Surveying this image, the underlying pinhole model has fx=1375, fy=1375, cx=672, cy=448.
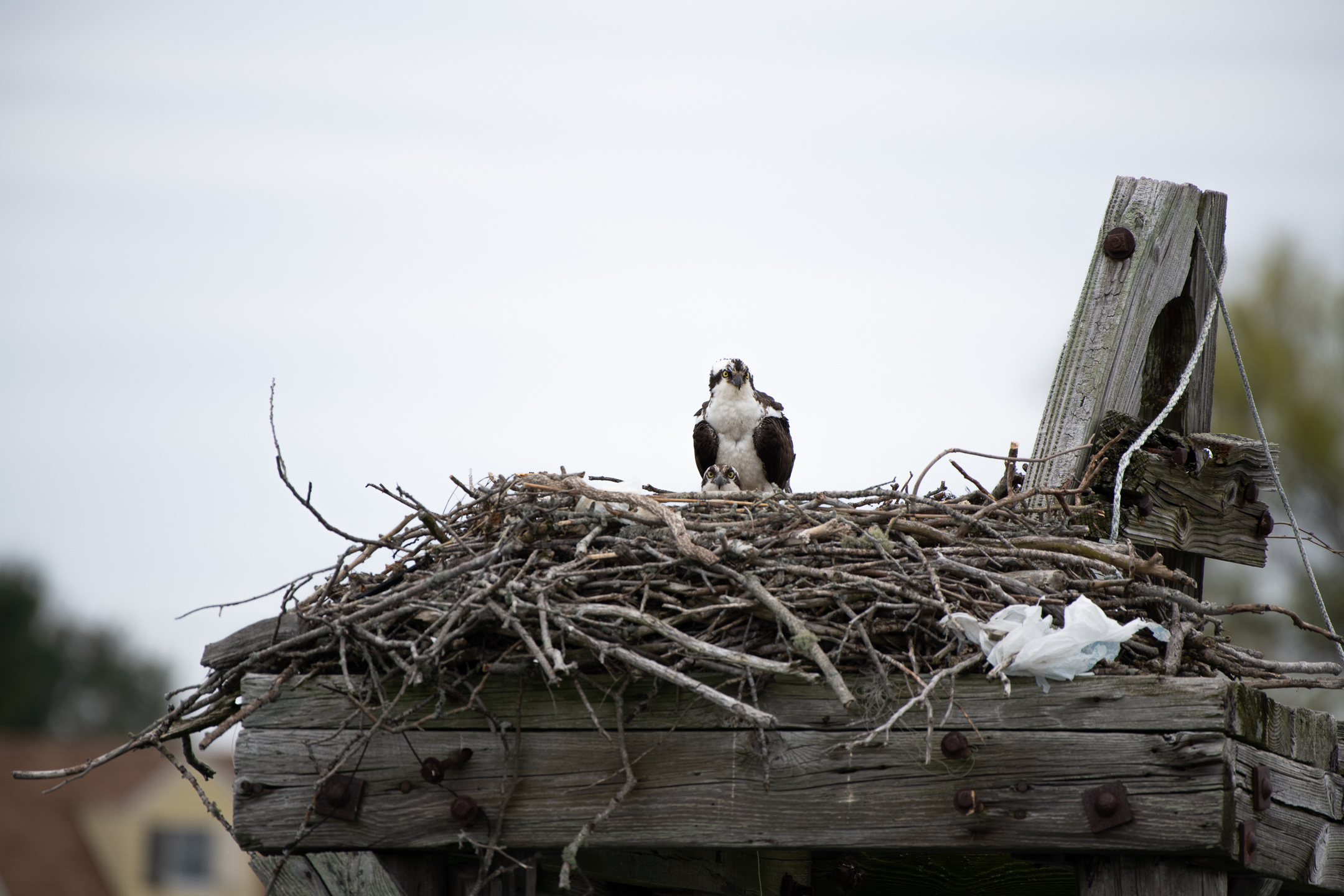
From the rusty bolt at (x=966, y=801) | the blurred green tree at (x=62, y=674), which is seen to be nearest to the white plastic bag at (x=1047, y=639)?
the rusty bolt at (x=966, y=801)

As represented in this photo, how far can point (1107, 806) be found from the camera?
9.59ft

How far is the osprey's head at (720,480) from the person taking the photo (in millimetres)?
5258

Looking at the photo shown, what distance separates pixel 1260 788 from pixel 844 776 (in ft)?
2.97

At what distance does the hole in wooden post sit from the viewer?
179 inches

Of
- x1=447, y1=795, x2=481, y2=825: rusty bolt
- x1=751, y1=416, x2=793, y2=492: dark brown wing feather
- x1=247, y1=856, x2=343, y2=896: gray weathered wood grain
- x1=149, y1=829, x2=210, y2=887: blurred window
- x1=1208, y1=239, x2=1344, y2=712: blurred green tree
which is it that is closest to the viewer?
x1=447, y1=795, x2=481, y2=825: rusty bolt

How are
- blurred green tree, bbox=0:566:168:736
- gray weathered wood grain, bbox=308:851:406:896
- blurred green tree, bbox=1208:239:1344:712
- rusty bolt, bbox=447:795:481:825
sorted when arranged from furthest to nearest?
blurred green tree, bbox=0:566:168:736, blurred green tree, bbox=1208:239:1344:712, gray weathered wood grain, bbox=308:851:406:896, rusty bolt, bbox=447:795:481:825

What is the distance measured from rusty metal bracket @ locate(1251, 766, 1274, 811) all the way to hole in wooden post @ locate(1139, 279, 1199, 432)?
168cm

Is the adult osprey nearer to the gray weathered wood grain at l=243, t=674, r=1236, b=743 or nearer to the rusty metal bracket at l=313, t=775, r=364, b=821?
the gray weathered wood grain at l=243, t=674, r=1236, b=743

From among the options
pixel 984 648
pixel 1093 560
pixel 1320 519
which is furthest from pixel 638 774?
pixel 1320 519

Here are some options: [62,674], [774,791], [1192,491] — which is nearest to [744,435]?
[1192,491]

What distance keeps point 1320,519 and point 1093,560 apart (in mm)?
13062

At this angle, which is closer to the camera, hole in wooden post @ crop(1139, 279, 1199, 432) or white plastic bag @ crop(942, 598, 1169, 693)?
white plastic bag @ crop(942, 598, 1169, 693)

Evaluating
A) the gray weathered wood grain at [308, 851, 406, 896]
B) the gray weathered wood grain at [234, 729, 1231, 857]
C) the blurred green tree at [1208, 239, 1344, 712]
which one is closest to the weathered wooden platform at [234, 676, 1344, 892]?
the gray weathered wood grain at [234, 729, 1231, 857]

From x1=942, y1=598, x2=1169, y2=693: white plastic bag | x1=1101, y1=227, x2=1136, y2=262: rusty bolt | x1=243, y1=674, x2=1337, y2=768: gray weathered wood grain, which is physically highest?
x1=1101, y1=227, x2=1136, y2=262: rusty bolt
